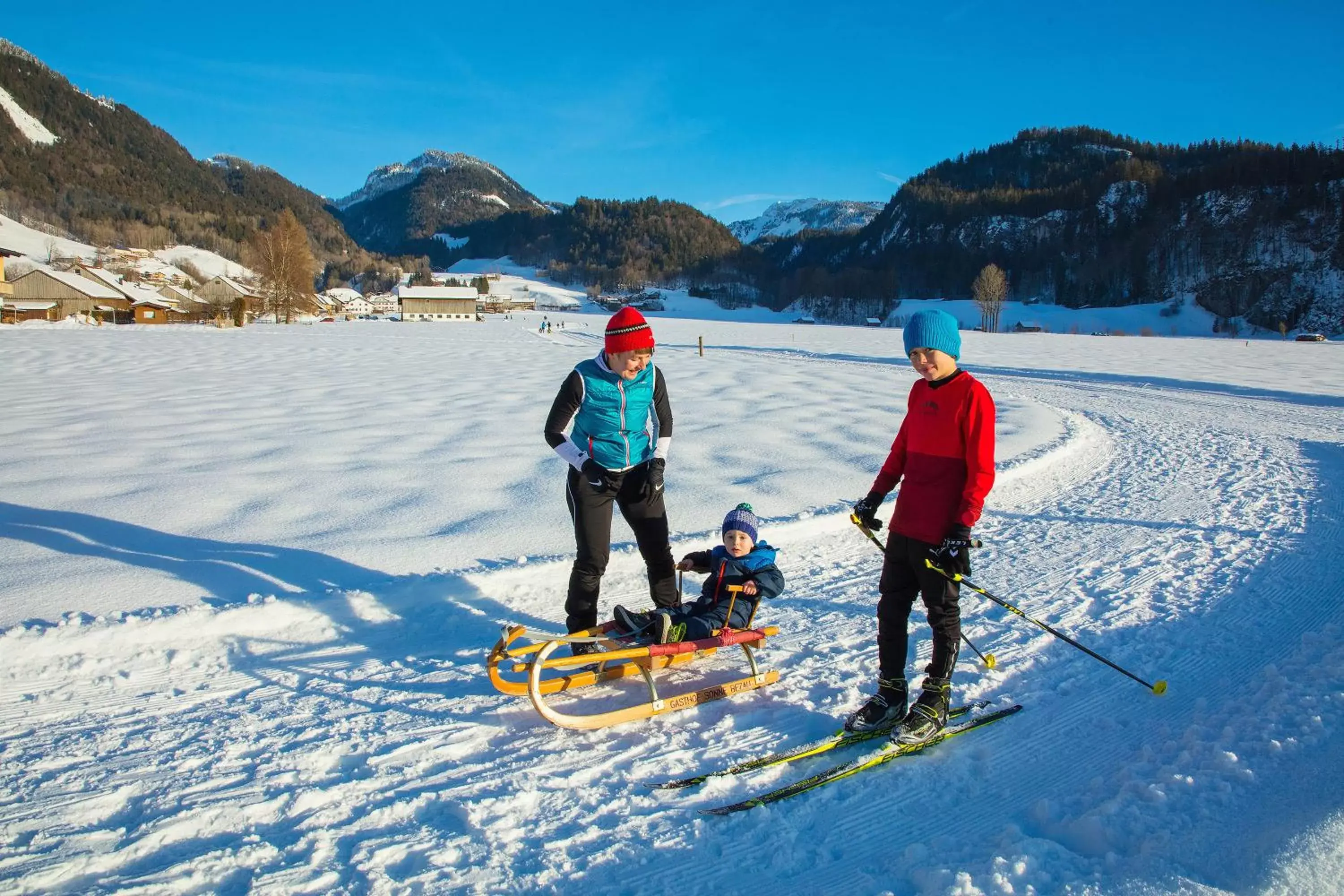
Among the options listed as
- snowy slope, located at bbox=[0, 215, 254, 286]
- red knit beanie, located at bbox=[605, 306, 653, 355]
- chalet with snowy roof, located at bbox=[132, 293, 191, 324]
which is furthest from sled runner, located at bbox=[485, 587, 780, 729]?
snowy slope, located at bbox=[0, 215, 254, 286]

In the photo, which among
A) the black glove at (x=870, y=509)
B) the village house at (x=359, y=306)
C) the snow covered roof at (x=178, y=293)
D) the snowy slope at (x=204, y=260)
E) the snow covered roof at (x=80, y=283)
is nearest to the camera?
the black glove at (x=870, y=509)

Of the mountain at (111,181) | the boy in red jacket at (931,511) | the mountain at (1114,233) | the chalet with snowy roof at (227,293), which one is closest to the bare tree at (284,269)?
the chalet with snowy roof at (227,293)

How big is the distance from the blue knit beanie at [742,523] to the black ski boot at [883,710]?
0.98 m

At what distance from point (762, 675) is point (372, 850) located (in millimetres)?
1898

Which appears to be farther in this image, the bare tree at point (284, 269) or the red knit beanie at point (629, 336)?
the bare tree at point (284, 269)

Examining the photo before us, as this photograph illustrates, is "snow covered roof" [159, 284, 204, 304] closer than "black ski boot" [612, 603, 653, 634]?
No

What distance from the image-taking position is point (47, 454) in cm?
807

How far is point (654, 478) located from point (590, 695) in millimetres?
1134

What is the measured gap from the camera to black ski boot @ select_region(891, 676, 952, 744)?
3.09 m

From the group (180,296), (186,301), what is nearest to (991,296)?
(186,301)

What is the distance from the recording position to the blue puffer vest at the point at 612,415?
146 inches

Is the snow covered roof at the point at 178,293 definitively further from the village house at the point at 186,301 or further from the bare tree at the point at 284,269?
the bare tree at the point at 284,269

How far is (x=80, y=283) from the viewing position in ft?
194

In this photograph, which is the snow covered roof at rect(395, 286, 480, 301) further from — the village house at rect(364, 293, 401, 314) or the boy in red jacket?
the boy in red jacket
